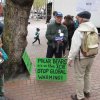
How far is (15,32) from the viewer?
8.00 m

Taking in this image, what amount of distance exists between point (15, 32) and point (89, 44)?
7.67ft

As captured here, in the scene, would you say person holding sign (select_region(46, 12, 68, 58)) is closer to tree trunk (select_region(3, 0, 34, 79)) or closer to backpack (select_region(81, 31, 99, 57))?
tree trunk (select_region(3, 0, 34, 79))

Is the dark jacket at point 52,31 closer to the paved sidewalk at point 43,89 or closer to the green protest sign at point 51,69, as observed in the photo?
the green protest sign at point 51,69

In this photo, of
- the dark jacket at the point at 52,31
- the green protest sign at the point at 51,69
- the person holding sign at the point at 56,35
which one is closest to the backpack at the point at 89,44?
the green protest sign at the point at 51,69

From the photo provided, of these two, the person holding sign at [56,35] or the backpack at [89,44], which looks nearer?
the backpack at [89,44]

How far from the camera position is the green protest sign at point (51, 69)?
8.09 m

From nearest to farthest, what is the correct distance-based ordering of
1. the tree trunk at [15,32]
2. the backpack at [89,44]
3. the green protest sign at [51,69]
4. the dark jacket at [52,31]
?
the backpack at [89,44] → the tree trunk at [15,32] → the green protest sign at [51,69] → the dark jacket at [52,31]

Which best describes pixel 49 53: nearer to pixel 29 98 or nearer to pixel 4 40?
pixel 4 40

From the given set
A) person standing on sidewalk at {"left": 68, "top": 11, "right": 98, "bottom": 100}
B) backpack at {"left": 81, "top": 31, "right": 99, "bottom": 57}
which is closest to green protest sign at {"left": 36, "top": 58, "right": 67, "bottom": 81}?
person standing on sidewalk at {"left": 68, "top": 11, "right": 98, "bottom": 100}

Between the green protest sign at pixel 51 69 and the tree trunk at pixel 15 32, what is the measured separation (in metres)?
0.61

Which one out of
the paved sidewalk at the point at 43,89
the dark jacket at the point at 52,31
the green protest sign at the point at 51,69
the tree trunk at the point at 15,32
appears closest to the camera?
the paved sidewalk at the point at 43,89

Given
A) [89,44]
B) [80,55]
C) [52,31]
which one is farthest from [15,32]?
[89,44]

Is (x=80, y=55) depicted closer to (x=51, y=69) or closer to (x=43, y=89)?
(x=43, y=89)

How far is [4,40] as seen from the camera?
26.6 ft
